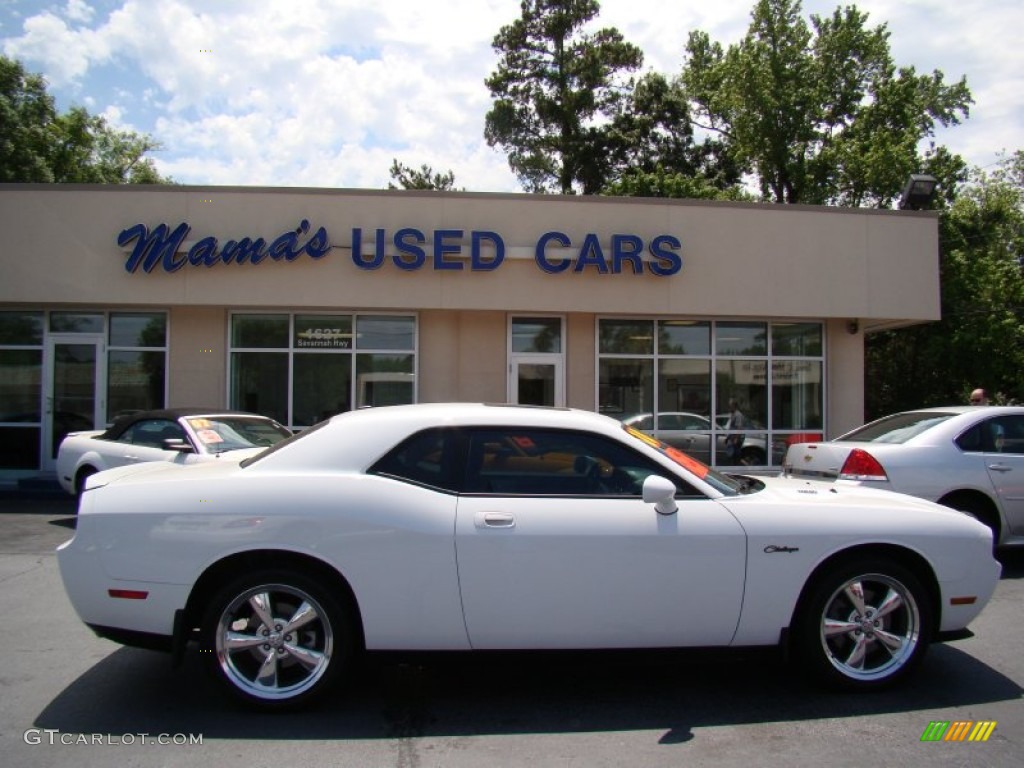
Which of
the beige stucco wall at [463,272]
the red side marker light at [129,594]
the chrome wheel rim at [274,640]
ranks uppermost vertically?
the beige stucco wall at [463,272]

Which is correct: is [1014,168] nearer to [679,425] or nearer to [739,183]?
[739,183]

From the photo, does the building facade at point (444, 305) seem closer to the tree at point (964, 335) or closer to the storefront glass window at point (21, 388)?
the storefront glass window at point (21, 388)

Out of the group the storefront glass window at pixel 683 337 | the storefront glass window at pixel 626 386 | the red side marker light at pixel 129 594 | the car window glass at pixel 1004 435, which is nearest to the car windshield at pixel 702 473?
the red side marker light at pixel 129 594

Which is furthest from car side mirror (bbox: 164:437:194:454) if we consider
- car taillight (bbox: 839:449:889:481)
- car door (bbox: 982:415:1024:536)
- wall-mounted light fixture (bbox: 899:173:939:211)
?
wall-mounted light fixture (bbox: 899:173:939:211)

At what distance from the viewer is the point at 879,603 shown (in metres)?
4.24

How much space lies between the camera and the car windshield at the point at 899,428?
763 centimetres

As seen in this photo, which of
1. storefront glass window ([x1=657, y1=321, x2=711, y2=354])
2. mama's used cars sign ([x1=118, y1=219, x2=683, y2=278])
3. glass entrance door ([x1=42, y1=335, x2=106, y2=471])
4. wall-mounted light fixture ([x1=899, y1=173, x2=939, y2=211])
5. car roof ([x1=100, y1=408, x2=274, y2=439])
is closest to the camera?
car roof ([x1=100, y1=408, x2=274, y2=439])

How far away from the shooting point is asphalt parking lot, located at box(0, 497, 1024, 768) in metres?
3.56

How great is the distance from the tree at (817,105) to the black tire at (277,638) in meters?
27.1

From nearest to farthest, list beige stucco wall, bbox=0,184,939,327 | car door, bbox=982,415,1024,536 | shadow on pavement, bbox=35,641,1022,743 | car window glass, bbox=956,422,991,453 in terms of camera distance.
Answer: shadow on pavement, bbox=35,641,1022,743 < car door, bbox=982,415,1024,536 < car window glass, bbox=956,422,991,453 < beige stucco wall, bbox=0,184,939,327

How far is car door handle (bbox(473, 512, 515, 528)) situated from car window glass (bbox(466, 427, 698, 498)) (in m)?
0.18

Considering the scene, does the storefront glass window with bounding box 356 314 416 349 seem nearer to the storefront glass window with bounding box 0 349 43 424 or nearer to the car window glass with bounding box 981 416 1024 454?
the storefront glass window with bounding box 0 349 43 424

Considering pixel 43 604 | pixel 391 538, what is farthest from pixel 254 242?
pixel 391 538

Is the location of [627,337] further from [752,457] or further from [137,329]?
[137,329]
